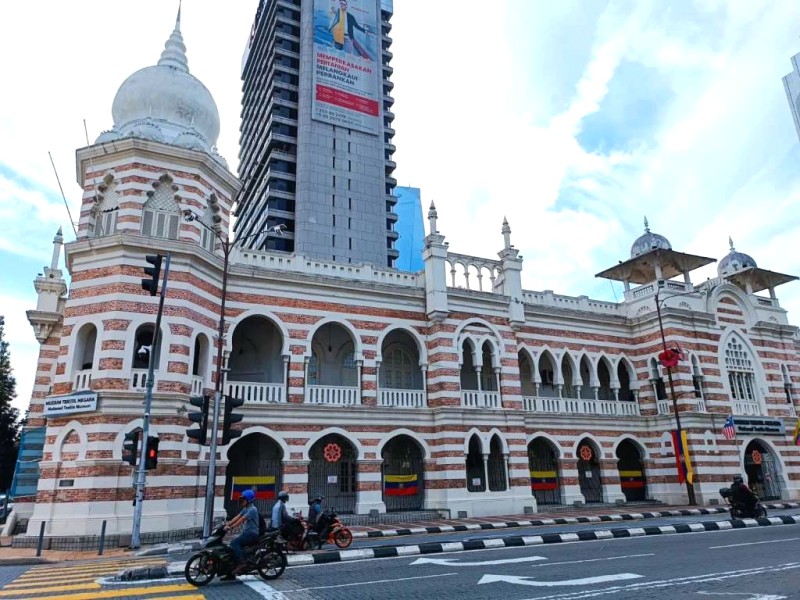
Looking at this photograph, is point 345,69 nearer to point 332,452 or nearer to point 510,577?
point 332,452

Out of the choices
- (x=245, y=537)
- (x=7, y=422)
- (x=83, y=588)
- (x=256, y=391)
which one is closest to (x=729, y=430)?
(x=256, y=391)

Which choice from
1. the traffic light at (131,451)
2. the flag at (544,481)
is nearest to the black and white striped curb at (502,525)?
the traffic light at (131,451)

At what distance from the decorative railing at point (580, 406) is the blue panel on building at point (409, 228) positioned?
38277mm

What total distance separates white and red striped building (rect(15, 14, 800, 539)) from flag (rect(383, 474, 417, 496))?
62 millimetres

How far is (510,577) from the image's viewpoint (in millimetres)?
9719

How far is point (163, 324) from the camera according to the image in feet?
63.1

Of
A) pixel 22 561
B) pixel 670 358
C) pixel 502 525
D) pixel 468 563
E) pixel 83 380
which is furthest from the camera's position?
pixel 670 358

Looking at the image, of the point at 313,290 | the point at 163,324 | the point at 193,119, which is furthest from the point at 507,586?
the point at 193,119

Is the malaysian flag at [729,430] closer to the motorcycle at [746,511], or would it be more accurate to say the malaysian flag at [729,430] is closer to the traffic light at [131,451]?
the motorcycle at [746,511]

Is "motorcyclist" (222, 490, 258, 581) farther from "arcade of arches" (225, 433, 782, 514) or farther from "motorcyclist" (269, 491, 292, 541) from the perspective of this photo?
"arcade of arches" (225, 433, 782, 514)

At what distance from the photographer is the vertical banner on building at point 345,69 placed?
6041cm

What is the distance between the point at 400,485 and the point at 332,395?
4687 mm

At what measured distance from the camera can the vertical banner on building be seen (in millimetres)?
60406

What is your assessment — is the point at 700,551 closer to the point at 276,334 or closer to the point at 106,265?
the point at 276,334
